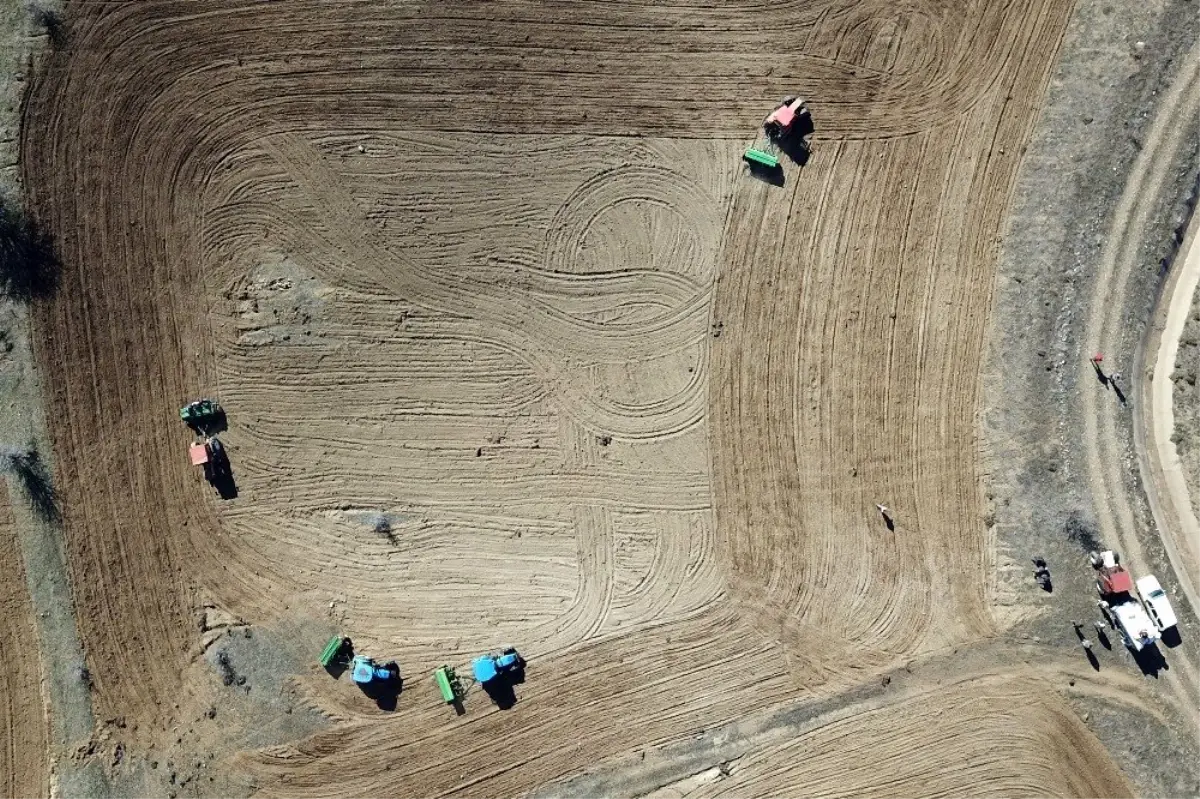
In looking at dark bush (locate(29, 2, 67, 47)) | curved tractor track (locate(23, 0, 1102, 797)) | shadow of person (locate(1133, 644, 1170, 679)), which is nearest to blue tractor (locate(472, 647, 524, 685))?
curved tractor track (locate(23, 0, 1102, 797))

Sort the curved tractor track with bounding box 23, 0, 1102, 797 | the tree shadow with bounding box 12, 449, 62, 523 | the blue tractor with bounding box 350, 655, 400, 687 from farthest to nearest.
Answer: the curved tractor track with bounding box 23, 0, 1102, 797 < the tree shadow with bounding box 12, 449, 62, 523 < the blue tractor with bounding box 350, 655, 400, 687

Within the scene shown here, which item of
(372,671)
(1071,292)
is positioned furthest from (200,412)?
(1071,292)

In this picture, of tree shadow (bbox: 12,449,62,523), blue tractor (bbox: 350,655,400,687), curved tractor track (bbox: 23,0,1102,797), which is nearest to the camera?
blue tractor (bbox: 350,655,400,687)

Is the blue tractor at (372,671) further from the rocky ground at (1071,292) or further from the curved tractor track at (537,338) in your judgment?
the rocky ground at (1071,292)

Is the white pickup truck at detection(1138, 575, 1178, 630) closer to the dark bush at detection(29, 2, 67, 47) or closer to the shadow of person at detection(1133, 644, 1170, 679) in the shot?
the shadow of person at detection(1133, 644, 1170, 679)

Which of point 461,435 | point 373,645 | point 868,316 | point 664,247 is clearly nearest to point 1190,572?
point 868,316

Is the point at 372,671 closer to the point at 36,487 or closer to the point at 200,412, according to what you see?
the point at 200,412

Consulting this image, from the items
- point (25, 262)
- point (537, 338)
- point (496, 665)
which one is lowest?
point (496, 665)
